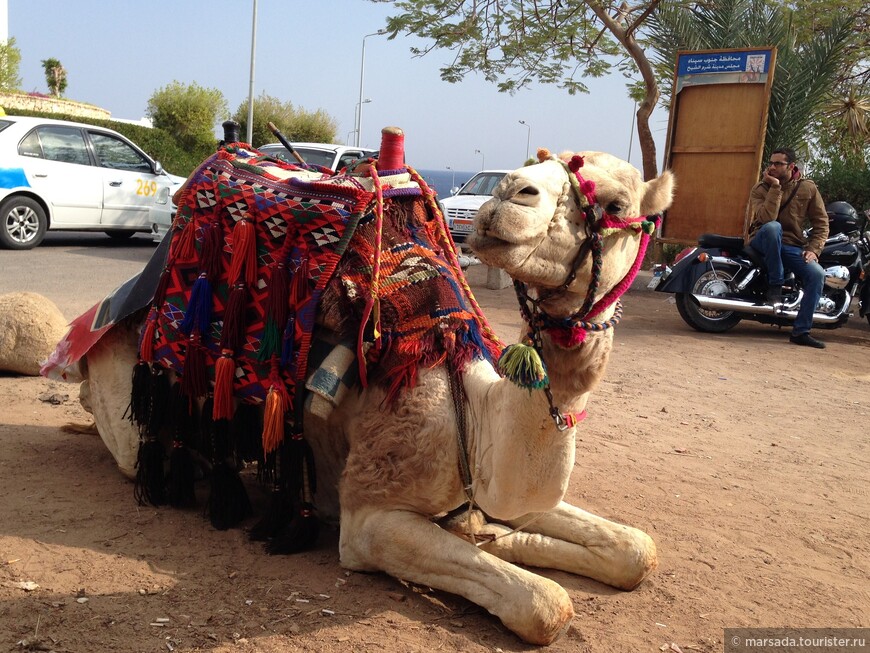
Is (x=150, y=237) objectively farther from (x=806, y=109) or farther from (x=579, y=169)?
(x=579, y=169)

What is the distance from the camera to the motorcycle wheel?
9.28 m

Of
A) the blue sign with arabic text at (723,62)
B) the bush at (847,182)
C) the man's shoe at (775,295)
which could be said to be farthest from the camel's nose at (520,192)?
the bush at (847,182)

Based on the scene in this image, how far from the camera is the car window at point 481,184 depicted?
54.1 ft

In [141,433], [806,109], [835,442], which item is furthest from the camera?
[806,109]

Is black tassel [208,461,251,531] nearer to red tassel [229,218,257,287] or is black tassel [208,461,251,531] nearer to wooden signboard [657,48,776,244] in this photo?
red tassel [229,218,257,287]

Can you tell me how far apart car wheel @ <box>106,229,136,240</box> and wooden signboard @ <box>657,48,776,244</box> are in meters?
Result: 8.66

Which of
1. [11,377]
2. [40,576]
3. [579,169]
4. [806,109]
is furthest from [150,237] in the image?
[579,169]

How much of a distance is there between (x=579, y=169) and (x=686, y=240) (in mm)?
11232

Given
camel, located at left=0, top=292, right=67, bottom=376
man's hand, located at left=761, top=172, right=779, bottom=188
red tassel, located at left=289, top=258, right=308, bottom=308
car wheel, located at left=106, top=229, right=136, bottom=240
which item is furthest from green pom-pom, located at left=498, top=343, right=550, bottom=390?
car wheel, located at left=106, top=229, right=136, bottom=240

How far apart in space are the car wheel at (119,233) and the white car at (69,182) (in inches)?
2.9

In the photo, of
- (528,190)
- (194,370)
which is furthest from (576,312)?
(194,370)

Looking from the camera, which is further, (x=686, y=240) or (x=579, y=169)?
(x=686, y=240)

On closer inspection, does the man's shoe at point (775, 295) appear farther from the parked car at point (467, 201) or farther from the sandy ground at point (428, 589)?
the parked car at point (467, 201)

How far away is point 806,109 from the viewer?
15.4 meters
